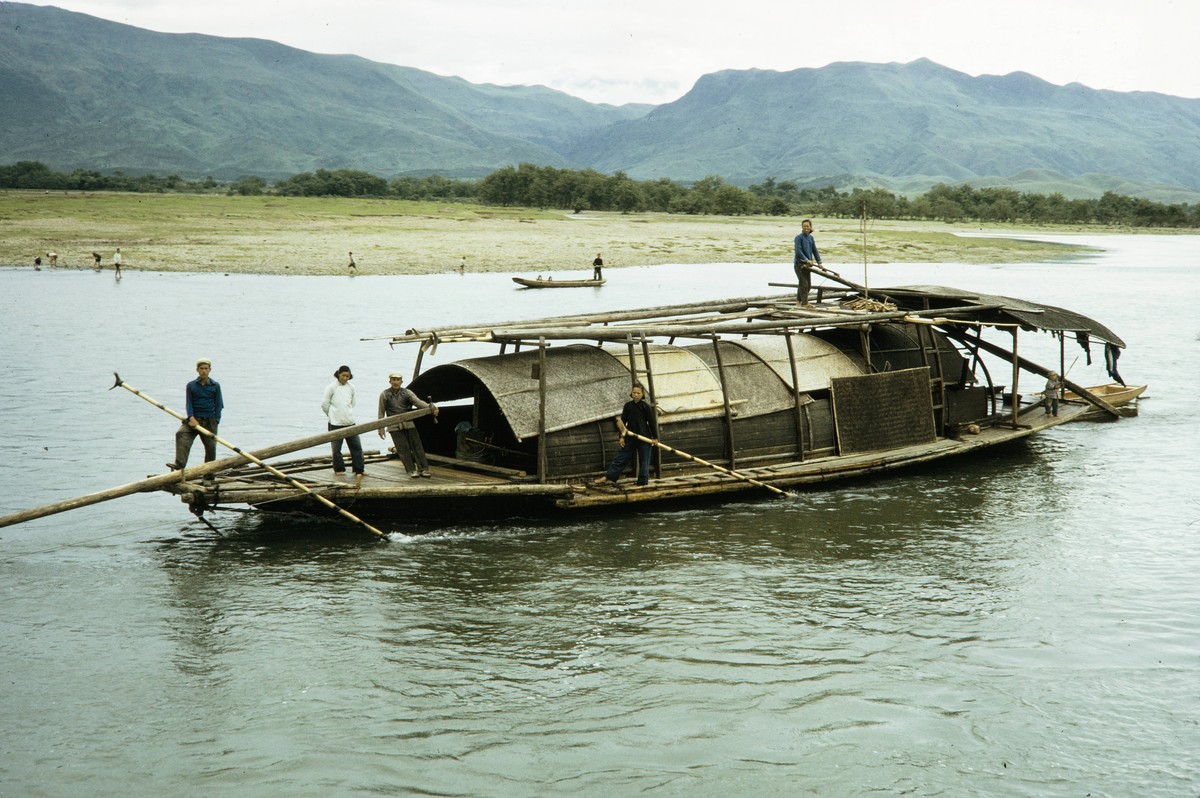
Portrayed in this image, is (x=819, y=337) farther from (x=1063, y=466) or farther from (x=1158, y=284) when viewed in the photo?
(x=1158, y=284)

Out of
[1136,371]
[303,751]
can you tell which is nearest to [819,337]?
[303,751]

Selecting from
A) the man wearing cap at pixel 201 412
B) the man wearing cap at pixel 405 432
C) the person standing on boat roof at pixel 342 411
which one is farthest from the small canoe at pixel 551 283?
the man wearing cap at pixel 201 412

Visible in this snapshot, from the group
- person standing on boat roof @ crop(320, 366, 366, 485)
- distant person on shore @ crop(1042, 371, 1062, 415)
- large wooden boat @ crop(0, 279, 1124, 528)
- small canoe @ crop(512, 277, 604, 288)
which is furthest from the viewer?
small canoe @ crop(512, 277, 604, 288)

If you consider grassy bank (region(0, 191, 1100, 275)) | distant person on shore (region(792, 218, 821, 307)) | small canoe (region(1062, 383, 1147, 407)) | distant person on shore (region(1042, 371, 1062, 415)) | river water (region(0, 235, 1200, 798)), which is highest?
grassy bank (region(0, 191, 1100, 275))

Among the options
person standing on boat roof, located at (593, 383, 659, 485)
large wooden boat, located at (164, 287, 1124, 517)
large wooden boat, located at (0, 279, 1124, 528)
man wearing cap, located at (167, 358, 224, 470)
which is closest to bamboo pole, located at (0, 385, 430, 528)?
large wooden boat, located at (0, 279, 1124, 528)

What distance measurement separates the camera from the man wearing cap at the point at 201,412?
15016 mm

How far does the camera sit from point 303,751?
10094mm

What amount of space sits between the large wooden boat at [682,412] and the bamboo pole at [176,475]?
4 cm

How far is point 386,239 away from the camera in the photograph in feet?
235

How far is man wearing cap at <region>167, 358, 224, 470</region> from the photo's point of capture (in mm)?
15016

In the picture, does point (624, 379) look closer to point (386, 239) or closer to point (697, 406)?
point (697, 406)

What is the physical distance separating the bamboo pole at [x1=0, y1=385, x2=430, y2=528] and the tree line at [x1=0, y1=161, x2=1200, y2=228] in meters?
105

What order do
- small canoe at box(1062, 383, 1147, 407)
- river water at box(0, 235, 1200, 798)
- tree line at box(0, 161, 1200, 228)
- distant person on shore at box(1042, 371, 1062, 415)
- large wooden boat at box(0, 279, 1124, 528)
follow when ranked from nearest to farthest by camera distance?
river water at box(0, 235, 1200, 798) < large wooden boat at box(0, 279, 1124, 528) < distant person on shore at box(1042, 371, 1062, 415) < small canoe at box(1062, 383, 1147, 407) < tree line at box(0, 161, 1200, 228)

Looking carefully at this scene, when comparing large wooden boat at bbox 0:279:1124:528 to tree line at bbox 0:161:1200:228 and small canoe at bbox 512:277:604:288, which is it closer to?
small canoe at bbox 512:277:604:288
